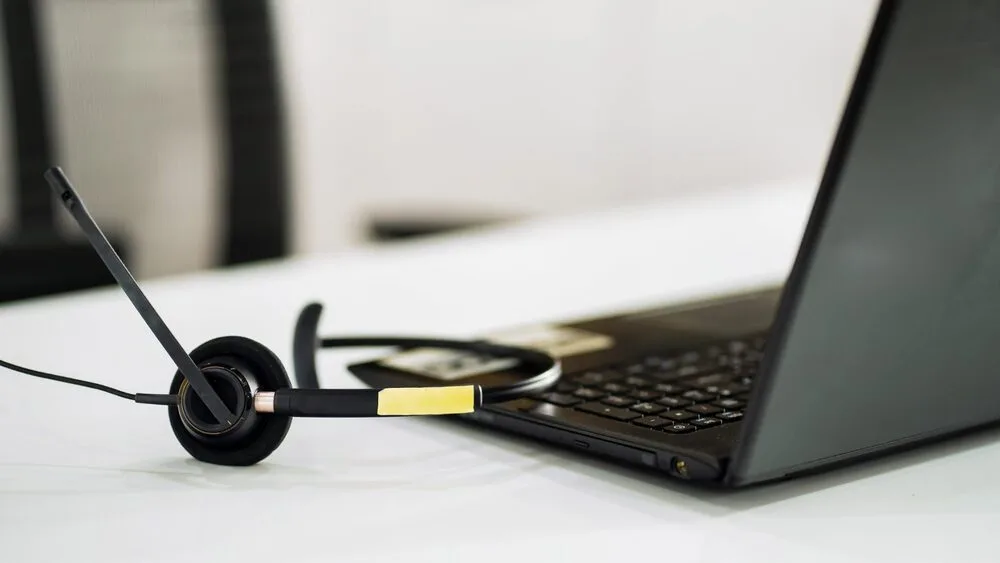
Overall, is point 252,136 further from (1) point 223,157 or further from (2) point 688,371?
(2) point 688,371

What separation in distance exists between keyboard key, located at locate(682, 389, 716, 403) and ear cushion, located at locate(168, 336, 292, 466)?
169 millimetres

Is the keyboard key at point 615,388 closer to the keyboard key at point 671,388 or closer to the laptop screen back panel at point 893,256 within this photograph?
the keyboard key at point 671,388

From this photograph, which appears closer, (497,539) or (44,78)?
(497,539)

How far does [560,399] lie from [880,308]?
0.16m

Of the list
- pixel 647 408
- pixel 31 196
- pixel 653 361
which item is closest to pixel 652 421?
pixel 647 408

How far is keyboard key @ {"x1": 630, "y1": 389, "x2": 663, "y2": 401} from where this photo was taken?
0.49 m

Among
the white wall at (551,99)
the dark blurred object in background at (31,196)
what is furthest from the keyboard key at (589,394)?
the white wall at (551,99)

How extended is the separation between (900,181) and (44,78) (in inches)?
51.3

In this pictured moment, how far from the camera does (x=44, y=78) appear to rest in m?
1.43

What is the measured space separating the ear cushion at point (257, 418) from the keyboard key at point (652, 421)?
140 millimetres

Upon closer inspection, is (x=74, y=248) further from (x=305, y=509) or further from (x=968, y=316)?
(x=968, y=316)

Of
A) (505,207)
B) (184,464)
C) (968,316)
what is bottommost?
(505,207)

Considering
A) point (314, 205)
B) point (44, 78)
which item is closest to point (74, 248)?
point (44, 78)

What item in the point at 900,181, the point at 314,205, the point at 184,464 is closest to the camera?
the point at 900,181
